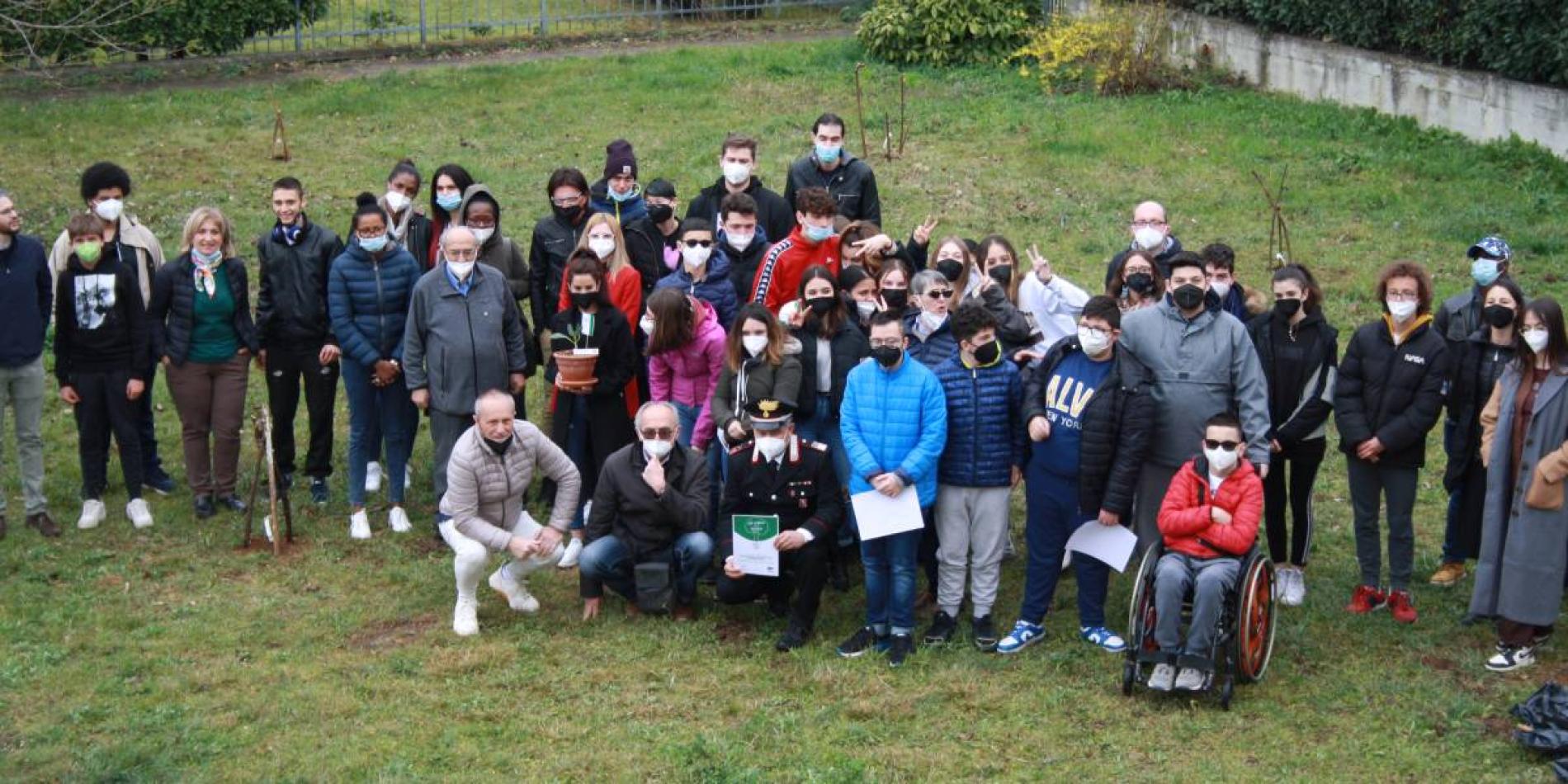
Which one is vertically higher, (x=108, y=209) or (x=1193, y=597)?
(x=108, y=209)

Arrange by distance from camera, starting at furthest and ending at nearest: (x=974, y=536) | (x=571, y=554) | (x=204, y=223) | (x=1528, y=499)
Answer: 1. (x=204, y=223)
2. (x=571, y=554)
3. (x=974, y=536)
4. (x=1528, y=499)

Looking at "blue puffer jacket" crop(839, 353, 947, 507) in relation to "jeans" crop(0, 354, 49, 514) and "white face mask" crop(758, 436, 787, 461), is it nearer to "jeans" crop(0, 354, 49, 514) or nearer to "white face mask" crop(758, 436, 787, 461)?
"white face mask" crop(758, 436, 787, 461)

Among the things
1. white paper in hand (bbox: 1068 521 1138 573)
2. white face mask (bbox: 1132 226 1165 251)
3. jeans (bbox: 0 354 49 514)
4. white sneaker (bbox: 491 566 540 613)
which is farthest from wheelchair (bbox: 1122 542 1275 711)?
jeans (bbox: 0 354 49 514)

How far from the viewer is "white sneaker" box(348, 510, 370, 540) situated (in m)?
11.1

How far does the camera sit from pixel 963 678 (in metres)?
8.92

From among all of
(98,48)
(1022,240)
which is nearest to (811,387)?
(1022,240)

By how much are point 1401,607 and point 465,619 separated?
493 centimetres

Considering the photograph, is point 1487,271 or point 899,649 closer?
point 899,649

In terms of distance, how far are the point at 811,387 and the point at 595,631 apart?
1.74 metres

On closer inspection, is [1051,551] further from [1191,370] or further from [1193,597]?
[1191,370]

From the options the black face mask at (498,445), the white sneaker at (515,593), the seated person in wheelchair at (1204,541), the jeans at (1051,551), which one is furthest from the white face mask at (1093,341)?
the white sneaker at (515,593)

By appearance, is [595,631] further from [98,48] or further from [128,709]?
[98,48]

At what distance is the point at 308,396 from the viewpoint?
11750mm

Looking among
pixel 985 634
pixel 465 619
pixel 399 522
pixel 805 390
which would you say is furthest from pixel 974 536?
pixel 399 522
